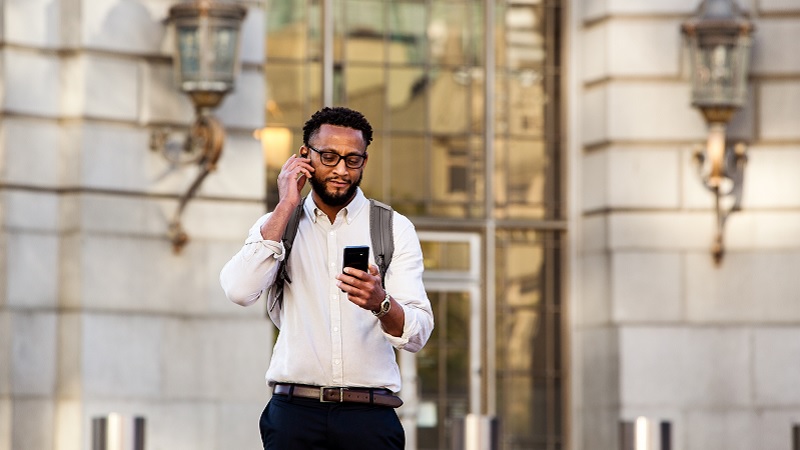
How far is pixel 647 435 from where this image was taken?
7.53 meters

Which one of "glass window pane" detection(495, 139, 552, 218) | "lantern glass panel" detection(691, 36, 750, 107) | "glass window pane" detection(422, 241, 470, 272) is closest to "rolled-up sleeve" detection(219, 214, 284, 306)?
"lantern glass panel" detection(691, 36, 750, 107)

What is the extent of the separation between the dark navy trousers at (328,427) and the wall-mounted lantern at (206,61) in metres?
6.10

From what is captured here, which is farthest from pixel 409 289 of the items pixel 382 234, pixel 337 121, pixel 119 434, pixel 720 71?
pixel 720 71

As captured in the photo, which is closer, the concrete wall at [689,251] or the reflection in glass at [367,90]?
the concrete wall at [689,251]

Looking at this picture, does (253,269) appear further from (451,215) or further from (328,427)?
(451,215)

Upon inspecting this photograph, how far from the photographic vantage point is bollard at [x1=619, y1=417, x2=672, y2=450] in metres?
7.52

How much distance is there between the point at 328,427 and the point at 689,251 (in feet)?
24.3

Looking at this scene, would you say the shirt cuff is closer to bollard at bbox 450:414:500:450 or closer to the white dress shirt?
the white dress shirt

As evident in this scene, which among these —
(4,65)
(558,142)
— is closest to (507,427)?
(558,142)

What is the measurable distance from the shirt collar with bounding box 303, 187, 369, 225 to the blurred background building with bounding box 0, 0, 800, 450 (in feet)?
19.2

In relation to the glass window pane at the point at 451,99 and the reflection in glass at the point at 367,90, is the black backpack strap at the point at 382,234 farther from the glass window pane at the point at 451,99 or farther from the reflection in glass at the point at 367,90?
the glass window pane at the point at 451,99

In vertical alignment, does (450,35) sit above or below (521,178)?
above

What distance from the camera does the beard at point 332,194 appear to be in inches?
219

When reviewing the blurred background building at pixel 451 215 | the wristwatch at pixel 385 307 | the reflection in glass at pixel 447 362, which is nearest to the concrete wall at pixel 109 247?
the blurred background building at pixel 451 215
